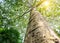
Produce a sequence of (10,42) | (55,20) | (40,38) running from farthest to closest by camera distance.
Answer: (55,20) < (10,42) < (40,38)

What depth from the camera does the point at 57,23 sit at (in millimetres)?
5379

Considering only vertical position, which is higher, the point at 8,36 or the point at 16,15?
the point at 16,15

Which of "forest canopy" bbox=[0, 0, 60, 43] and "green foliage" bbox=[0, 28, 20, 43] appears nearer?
"green foliage" bbox=[0, 28, 20, 43]

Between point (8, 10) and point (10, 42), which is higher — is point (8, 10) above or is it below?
above

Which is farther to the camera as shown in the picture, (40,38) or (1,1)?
(1,1)

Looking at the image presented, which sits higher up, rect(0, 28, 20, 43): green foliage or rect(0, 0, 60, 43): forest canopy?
rect(0, 0, 60, 43): forest canopy

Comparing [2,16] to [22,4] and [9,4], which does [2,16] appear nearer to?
[9,4]

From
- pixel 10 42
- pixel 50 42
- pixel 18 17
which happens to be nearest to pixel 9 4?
pixel 18 17

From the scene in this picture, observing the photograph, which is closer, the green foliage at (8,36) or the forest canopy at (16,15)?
the green foliage at (8,36)

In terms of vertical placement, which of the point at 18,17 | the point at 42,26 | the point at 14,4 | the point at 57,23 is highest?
the point at 14,4

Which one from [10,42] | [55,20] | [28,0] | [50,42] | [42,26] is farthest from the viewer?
[55,20]

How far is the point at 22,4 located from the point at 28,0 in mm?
513

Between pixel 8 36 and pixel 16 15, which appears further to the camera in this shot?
pixel 16 15

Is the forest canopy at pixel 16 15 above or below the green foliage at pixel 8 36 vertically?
above
